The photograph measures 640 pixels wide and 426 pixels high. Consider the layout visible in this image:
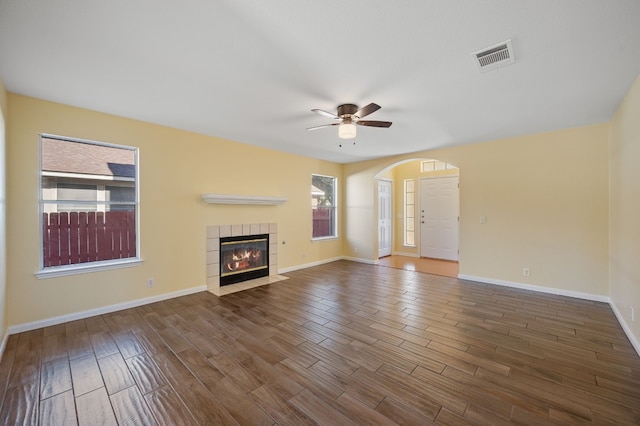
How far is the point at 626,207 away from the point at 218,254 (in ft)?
17.9

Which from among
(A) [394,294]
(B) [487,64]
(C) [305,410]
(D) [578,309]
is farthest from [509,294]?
(C) [305,410]

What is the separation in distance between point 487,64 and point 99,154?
4502mm

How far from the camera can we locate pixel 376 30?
5.92ft

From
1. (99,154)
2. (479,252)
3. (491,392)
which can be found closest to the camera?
(491,392)

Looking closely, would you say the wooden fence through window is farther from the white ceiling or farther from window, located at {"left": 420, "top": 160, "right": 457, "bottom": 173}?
window, located at {"left": 420, "top": 160, "right": 457, "bottom": 173}

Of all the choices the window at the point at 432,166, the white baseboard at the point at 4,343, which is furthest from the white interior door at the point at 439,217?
the white baseboard at the point at 4,343

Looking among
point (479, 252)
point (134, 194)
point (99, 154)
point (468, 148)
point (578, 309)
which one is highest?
point (468, 148)

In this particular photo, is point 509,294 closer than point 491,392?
No

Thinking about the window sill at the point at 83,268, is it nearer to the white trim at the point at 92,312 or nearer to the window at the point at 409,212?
the white trim at the point at 92,312

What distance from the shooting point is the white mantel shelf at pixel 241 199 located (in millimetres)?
4250

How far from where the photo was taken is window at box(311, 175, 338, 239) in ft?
20.9

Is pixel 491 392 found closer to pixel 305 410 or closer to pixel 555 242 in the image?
pixel 305 410

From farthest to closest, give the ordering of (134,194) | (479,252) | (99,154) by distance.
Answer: (479,252) → (134,194) → (99,154)

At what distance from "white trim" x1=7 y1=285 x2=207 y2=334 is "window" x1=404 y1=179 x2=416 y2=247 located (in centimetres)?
567
